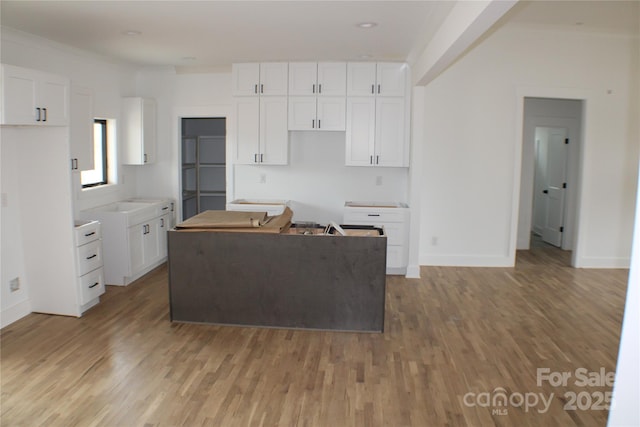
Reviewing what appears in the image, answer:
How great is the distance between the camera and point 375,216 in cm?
628

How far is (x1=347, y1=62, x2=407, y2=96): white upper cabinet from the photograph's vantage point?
20.6ft

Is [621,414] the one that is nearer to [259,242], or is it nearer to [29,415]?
[29,415]

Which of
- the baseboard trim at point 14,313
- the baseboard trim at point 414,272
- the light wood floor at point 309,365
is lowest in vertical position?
the light wood floor at point 309,365

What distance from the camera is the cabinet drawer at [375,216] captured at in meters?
6.24

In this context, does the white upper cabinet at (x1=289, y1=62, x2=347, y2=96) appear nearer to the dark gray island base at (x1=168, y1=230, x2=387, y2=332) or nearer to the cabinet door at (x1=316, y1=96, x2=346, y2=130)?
the cabinet door at (x1=316, y1=96, x2=346, y2=130)

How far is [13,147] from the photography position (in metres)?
4.55

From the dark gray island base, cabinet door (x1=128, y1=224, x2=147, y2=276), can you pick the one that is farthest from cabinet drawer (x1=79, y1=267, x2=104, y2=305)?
the dark gray island base

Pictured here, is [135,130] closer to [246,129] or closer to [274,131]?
[246,129]

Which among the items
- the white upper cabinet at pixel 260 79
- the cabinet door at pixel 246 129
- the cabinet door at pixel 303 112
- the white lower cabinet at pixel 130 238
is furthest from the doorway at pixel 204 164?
the cabinet door at pixel 303 112

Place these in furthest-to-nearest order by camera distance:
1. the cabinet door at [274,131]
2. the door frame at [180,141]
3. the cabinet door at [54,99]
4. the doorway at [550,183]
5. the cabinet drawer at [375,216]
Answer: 1. the doorway at [550,183]
2. the door frame at [180,141]
3. the cabinet door at [274,131]
4. the cabinet drawer at [375,216]
5. the cabinet door at [54,99]

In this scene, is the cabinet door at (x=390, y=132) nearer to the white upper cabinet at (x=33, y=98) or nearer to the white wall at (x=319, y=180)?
the white wall at (x=319, y=180)

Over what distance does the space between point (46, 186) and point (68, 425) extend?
2.40 m

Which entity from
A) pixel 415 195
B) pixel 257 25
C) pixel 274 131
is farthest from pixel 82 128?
pixel 415 195

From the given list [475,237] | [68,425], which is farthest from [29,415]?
[475,237]
